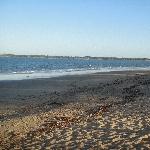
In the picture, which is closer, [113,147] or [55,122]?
[113,147]

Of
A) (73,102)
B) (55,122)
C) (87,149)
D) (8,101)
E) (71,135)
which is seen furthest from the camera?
(8,101)

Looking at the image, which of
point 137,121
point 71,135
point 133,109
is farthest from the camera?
point 133,109

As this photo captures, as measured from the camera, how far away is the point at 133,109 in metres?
13.2

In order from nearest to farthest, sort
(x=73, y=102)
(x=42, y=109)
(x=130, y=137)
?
(x=130, y=137)
(x=42, y=109)
(x=73, y=102)

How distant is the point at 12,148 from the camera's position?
8.72 metres

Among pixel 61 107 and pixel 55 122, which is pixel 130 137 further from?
pixel 61 107

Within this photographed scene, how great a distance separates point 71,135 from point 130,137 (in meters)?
1.78

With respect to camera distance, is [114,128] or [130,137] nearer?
[130,137]

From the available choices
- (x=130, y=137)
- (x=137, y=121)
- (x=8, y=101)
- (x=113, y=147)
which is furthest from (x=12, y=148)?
(x=8, y=101)

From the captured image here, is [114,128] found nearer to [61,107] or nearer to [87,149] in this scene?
[87,149]

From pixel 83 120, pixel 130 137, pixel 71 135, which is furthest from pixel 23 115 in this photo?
pixel 130 137

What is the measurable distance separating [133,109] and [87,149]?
5.46 m

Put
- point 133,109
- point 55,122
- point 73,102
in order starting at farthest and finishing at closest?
point 73,102 → point 133,109 → point 55,122

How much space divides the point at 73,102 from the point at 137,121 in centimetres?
602
